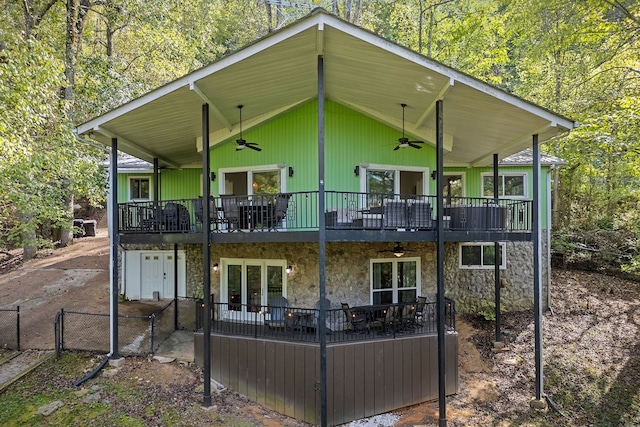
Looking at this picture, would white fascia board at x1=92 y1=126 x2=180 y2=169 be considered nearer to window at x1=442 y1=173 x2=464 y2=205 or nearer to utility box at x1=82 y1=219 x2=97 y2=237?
window at x1=442 y1=173 x2=464 y2=205

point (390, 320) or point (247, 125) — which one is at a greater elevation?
point (247, 125)

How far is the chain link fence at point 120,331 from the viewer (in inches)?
357

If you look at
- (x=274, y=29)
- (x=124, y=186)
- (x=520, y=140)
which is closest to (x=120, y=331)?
(x=124, y=186)

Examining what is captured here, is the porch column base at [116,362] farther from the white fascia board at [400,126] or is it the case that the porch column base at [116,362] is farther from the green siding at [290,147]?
the white fascia board at [400,126]

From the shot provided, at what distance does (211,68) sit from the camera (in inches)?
270

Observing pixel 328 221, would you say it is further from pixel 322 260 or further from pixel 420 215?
pixel 322 260

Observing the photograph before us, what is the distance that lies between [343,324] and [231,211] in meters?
4.04

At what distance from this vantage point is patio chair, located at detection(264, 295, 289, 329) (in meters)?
8.01

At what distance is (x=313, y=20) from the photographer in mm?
5914

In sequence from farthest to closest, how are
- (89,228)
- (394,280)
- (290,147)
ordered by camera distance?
(89,228)
(394,280)
(290,147)

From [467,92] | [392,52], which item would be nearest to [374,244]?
[467,92]

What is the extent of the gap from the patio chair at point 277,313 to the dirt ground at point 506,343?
1.71 metres

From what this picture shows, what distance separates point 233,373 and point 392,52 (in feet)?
24.9

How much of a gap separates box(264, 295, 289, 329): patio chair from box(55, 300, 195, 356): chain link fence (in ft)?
9.89
